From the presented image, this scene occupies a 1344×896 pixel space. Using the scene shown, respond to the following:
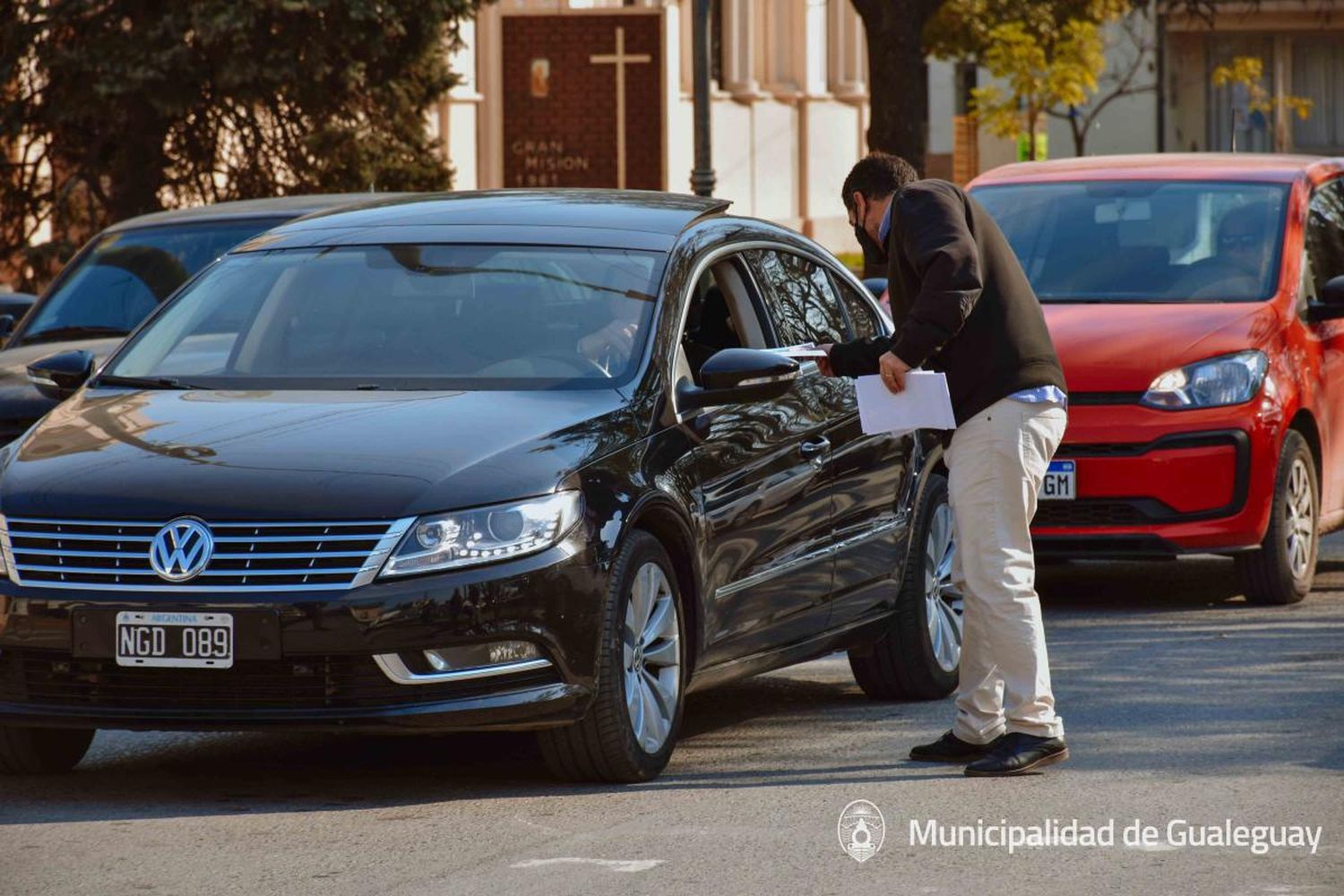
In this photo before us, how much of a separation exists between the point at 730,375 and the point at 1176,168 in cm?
547

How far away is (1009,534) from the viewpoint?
751 cm

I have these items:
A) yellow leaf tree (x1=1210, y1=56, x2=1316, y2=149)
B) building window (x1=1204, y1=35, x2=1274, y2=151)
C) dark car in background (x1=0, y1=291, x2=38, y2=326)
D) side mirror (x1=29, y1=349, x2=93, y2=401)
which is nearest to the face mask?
side mirror (x1=29, y1=349, x2=93, y2=401)

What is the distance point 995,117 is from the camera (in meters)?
45.2

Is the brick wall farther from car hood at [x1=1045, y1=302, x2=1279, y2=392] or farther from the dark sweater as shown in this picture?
the dark sweater

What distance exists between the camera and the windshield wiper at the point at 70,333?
498 inches

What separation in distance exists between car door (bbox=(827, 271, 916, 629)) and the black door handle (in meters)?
0.05

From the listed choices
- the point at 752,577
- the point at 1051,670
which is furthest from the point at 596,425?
the point at 1051,670

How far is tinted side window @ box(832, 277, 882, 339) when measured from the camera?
9.31 metres

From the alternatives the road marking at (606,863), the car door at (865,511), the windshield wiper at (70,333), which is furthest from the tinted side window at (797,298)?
the windshield wiper at (70,333)

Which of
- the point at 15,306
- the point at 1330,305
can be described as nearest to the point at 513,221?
the point at 1330,305

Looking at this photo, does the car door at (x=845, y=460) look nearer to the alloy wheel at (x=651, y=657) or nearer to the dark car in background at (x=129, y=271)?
the alloy wheel at (x=651, y=657)

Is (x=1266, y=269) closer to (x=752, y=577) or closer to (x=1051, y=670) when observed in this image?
(x=1051, y=670)

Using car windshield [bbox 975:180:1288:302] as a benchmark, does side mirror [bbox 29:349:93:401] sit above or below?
below

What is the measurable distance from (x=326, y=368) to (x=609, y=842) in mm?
2062
